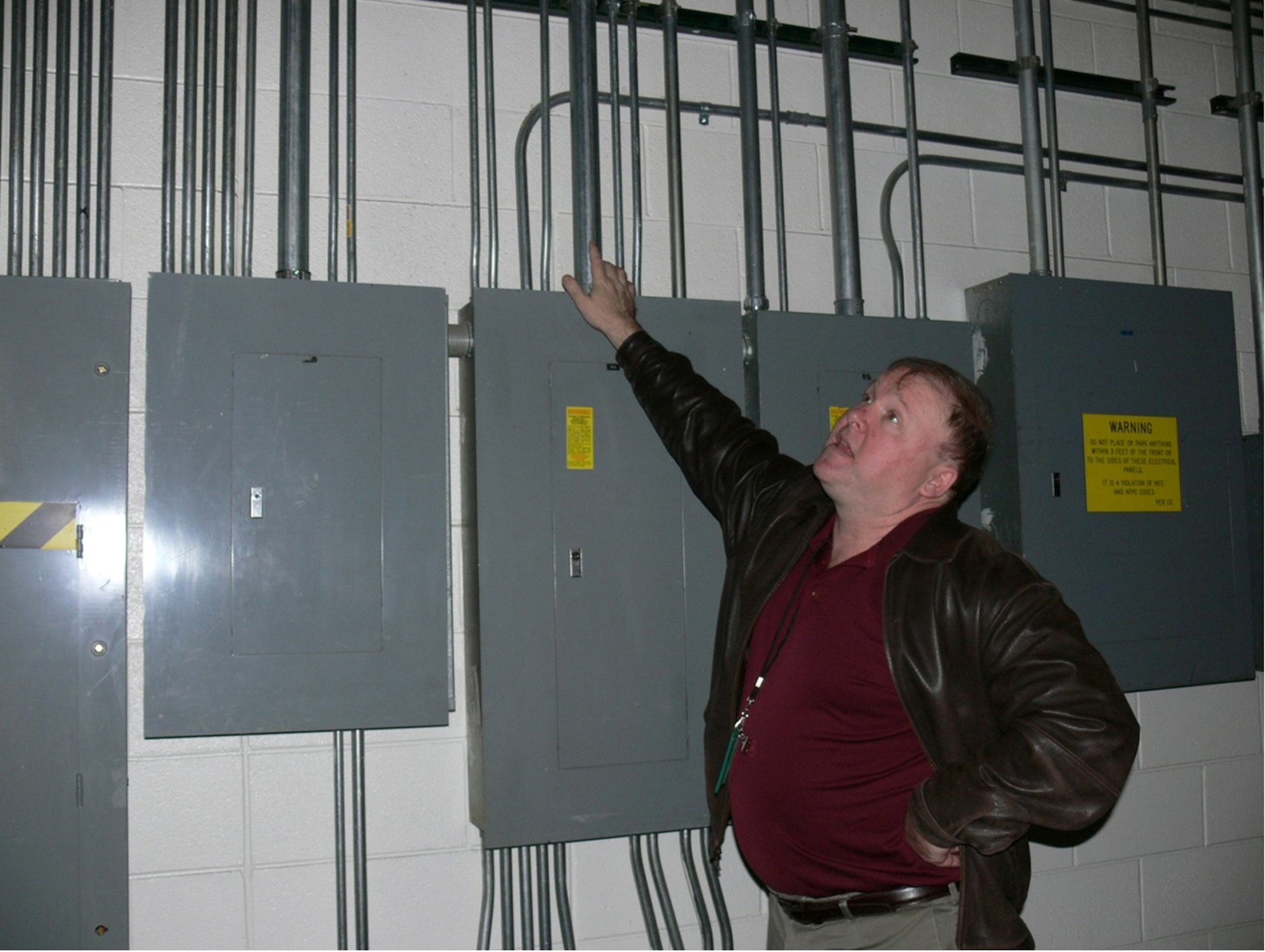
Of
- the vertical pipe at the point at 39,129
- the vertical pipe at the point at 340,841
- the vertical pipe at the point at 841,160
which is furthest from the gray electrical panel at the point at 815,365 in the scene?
the vertical pipe at the point at 39,129

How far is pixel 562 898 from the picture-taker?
2.05m

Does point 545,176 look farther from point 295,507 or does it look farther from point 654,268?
point 295,507

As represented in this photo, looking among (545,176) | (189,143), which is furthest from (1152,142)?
(189,143)

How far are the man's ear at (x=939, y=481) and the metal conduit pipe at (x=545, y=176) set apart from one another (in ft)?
2.91

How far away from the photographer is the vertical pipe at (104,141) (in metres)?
1.93

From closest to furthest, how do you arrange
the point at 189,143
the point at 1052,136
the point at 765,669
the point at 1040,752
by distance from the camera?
1. the point at 1040,752
2. the point at 765,669
3. the point at 189,143
4. the point at 1052,136

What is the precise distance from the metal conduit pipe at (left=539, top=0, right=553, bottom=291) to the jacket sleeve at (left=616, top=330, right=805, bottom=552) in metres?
0.33

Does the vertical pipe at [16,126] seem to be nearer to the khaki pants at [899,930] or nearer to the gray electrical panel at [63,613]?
the gray electrical panel at [63,613]

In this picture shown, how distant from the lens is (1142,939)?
256 centimetres

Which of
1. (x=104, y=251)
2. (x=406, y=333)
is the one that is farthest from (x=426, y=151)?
(x=104, y=251)

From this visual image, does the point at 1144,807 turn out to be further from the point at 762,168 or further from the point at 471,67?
the point at 471,67

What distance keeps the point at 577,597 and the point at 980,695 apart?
2.38ft

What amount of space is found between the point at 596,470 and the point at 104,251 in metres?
1.00

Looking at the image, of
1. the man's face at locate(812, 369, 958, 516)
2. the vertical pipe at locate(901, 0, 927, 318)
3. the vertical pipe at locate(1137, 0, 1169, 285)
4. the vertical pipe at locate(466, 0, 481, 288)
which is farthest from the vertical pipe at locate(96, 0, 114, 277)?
the vertical pipe at locate(1137, 0, 1169, 285)
